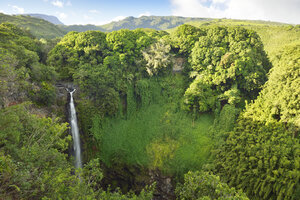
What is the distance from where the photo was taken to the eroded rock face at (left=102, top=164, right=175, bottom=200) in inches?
752

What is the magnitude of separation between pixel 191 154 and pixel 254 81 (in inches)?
498

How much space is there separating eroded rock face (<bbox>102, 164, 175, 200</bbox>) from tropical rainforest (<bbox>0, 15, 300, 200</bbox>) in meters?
0.12

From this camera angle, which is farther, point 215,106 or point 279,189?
point 215,106

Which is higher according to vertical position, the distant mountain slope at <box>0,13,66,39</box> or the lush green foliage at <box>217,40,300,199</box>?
the distant mountain slope at <box>0,13,66,39</box>

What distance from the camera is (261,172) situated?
47.7 feet

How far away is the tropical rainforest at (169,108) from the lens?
13625 millimetres

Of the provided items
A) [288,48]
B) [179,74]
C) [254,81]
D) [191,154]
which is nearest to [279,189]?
[191,154]

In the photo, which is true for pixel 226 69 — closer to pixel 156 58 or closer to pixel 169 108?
pixel 169 108

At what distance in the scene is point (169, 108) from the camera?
83.0 feet

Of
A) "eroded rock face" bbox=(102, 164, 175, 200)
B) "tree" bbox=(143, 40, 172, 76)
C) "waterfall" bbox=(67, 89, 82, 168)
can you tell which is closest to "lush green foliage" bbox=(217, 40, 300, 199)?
"eroded rock face" bbox=(102, 164, 175, 200)

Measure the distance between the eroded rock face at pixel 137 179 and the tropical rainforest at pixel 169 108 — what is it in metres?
0.12

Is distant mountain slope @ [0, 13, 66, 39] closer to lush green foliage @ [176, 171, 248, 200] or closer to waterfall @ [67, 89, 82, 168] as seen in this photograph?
waterfall @ [67, 89, 82, 168]

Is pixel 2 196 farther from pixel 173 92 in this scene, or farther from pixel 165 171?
pixel 173 92

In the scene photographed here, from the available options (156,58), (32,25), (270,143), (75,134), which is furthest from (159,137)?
(32,25)
